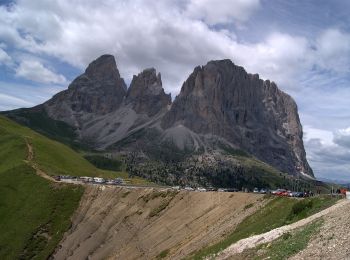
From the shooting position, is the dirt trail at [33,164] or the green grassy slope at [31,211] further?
the dirt trail at [33,164]

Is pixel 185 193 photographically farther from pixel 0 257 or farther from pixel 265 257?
pixel 265 257

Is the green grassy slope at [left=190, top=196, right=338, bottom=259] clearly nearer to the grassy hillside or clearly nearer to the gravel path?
the gravel path

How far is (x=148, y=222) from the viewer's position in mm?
88875

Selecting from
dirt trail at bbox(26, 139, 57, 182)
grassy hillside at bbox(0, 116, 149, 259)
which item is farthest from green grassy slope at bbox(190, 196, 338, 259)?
dirt trail at bbox(26, 139, 57, 182)

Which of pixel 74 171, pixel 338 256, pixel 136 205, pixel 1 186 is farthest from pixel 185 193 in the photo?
pixel 74 171

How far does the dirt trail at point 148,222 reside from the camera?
66.5 m

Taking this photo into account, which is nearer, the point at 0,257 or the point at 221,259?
the point at 221,259

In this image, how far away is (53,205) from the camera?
12225cm

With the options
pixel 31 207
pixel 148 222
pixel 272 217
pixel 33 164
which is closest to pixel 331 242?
pixel 272 217

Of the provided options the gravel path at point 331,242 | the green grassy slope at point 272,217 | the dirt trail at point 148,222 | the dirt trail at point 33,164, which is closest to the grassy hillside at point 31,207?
the dirt trail at point 33,164

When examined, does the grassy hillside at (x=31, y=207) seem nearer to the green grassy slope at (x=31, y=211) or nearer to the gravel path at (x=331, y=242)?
the green grassy slope at (x=31, y=211)

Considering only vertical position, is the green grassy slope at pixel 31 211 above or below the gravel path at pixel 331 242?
below

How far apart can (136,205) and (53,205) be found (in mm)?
32704

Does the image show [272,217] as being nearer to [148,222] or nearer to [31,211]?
[148,222]
